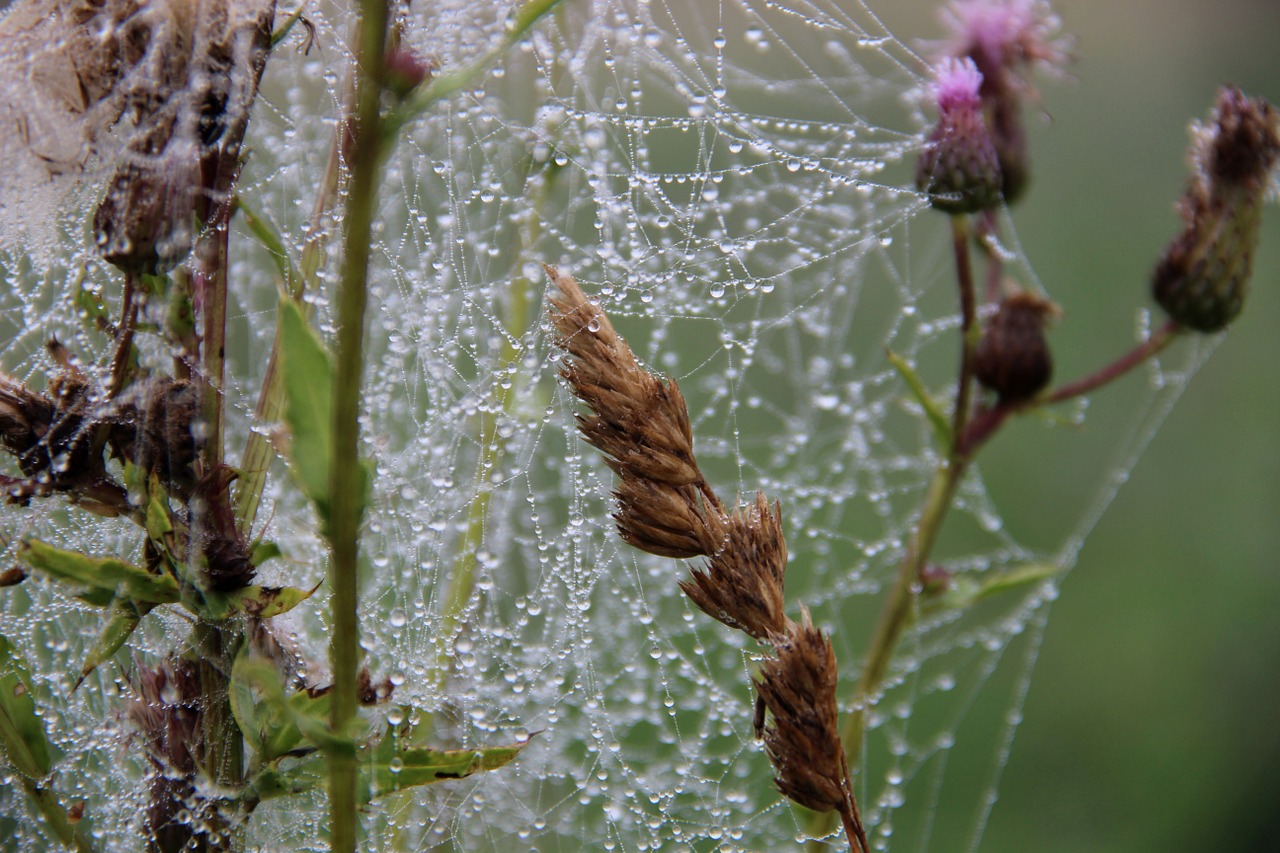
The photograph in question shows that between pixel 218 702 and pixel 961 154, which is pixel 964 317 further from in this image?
pixel 218 702

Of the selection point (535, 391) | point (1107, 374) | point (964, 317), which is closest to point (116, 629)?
point (535, 391)

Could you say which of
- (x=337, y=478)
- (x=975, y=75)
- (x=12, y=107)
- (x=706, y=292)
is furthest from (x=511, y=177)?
(x=337, y=478)

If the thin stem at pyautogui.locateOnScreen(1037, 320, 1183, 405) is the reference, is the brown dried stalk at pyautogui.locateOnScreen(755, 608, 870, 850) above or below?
below

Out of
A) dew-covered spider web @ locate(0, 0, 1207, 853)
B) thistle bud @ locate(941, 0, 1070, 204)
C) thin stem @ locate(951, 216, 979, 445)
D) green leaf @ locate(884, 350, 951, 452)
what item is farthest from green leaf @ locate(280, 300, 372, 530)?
thistle bud @ locate(941, 0, 1070, 204)

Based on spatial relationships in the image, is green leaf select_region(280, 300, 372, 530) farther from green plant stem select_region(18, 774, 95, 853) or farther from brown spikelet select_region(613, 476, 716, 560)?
green plant stem select_region(18, 774, 95, 853)

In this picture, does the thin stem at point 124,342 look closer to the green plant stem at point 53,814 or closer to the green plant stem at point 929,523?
the green plant stem at point 53,814

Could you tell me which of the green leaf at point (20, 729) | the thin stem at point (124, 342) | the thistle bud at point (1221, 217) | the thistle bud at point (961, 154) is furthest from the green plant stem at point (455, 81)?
the thistle bud at point (1221, 217)

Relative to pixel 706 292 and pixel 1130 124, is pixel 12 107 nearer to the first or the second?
pixel 706 292
